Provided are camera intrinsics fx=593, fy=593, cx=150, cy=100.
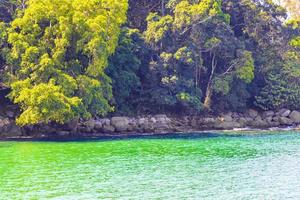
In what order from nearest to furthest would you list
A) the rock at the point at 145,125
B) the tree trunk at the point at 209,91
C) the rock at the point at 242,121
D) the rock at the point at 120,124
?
the rock at the point at 120,124 < the rock at the point at 145,125 < the tree trunk at the point at 209,91 < the rock at the point at 242,121

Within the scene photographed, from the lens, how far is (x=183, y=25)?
42.7 meters

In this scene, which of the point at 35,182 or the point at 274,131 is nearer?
the point at 35,182

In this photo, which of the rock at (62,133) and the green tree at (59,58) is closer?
the green tree at (59,58)

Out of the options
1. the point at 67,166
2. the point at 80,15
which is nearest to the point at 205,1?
the point at 80,15

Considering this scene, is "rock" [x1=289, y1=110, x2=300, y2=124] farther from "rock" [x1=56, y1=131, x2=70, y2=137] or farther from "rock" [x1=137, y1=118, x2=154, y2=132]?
"rock" [x1=56, y1=131, x2=70, y2=137]

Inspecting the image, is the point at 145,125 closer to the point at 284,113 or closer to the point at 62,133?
the point at 62,133

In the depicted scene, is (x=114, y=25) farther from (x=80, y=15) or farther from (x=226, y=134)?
(x=226, y=134)

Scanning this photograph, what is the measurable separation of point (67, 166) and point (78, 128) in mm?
15320

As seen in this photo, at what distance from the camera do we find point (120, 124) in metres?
41.1

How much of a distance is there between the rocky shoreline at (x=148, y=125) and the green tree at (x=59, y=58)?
1.92m

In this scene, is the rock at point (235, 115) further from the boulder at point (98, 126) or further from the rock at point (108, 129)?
Answer: the boulder at point (98, 126)

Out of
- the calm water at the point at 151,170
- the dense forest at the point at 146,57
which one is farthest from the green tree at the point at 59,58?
the calm water at the point at 151,170

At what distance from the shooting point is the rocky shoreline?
38094 millimetres

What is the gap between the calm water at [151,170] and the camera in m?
18.9
